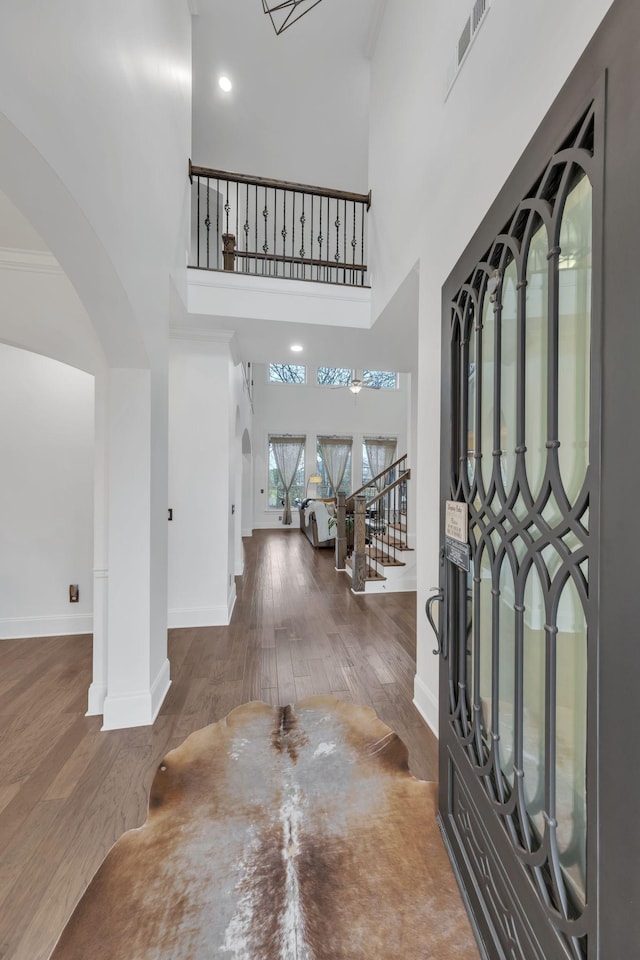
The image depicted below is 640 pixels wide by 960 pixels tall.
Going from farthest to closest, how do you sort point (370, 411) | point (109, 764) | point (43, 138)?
point (370, 411) → point (109, 764) → point (43, 138)

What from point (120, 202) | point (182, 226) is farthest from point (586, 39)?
point (182, 226)

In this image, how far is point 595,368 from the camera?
2.19ft

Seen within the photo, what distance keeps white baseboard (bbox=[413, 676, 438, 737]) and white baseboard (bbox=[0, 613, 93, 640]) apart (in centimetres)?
279

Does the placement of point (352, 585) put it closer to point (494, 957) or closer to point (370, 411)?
point (494, 957)

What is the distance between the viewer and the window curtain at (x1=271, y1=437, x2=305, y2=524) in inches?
398

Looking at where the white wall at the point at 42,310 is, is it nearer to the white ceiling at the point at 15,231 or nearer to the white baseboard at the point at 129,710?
the white ceiling at the point at 15,231

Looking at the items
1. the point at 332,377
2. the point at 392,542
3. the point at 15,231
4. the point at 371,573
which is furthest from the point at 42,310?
the point at 332,377

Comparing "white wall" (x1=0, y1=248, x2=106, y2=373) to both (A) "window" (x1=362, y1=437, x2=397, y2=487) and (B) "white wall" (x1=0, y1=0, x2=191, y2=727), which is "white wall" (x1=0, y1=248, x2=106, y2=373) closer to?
(B) "white wall" (x1=0, y1=0, x2=191, y2=727)

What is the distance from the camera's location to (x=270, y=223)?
21.0 ft

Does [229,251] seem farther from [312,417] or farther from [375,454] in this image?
[375,454]

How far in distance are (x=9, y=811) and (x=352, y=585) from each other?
11.9 ft

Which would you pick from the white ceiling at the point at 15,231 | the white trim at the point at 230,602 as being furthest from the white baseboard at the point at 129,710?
the white ceiling at the point at 15,231

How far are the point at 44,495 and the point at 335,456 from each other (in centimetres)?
782

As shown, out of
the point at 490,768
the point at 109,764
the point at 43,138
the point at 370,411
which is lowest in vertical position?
the point at 109,764
